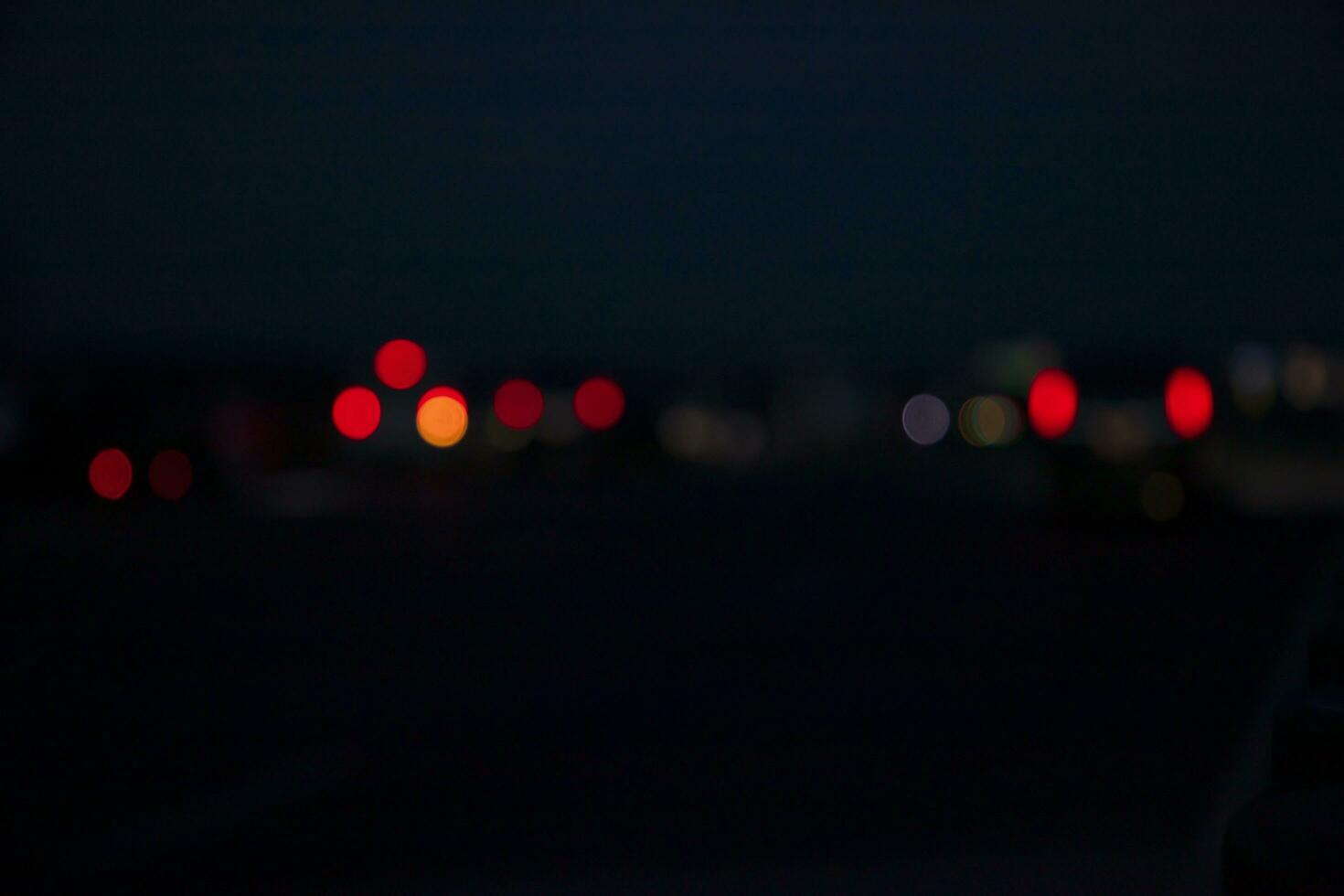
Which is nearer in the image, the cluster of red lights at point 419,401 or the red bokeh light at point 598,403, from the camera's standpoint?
the cluster of red lights at point 419,401

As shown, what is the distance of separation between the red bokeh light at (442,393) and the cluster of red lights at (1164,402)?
14251 millimetres

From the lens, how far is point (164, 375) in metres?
24.6

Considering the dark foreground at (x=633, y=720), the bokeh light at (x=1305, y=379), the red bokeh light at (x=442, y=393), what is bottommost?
the dark foreground at (x=633, y=720)

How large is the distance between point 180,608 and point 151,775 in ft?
17.5

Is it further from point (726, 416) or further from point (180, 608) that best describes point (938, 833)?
point (726, 416)

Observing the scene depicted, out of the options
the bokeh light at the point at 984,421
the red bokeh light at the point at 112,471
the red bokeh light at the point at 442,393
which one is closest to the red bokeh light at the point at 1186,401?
the red bokeh light at the point at 112,471

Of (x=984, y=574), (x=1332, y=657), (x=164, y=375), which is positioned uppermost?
(x=164, y=375)

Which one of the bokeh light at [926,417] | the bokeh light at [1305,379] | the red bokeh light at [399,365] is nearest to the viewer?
the bokeh light at [1305,379]

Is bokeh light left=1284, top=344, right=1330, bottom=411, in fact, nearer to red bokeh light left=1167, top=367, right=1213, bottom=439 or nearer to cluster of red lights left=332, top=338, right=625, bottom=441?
red bokeh light left=1167, top=367, right=1213, bottom=439

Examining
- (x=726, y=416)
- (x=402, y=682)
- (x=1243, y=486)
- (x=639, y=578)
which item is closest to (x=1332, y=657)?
(x=402, y=682)

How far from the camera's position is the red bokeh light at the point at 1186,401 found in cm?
1883

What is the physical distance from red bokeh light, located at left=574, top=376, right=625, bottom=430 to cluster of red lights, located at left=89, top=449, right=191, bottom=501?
1637 centimetres

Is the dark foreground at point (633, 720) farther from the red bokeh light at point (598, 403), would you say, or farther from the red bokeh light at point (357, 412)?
the red bokeh light at point (598, 403)

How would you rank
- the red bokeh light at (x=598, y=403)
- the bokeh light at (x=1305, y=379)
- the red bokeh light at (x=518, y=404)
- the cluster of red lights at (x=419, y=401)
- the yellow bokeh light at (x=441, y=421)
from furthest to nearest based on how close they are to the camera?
1. the red bokeh light at (x=598, y=403)
2. the red bokeh light at (x=518, y=404)
3. the yellow bokeh light at (x=441, y=421)
4. the cluster of red lights at (x=419, y=401)
5. the bokeh light at (x=1305, y=379)
